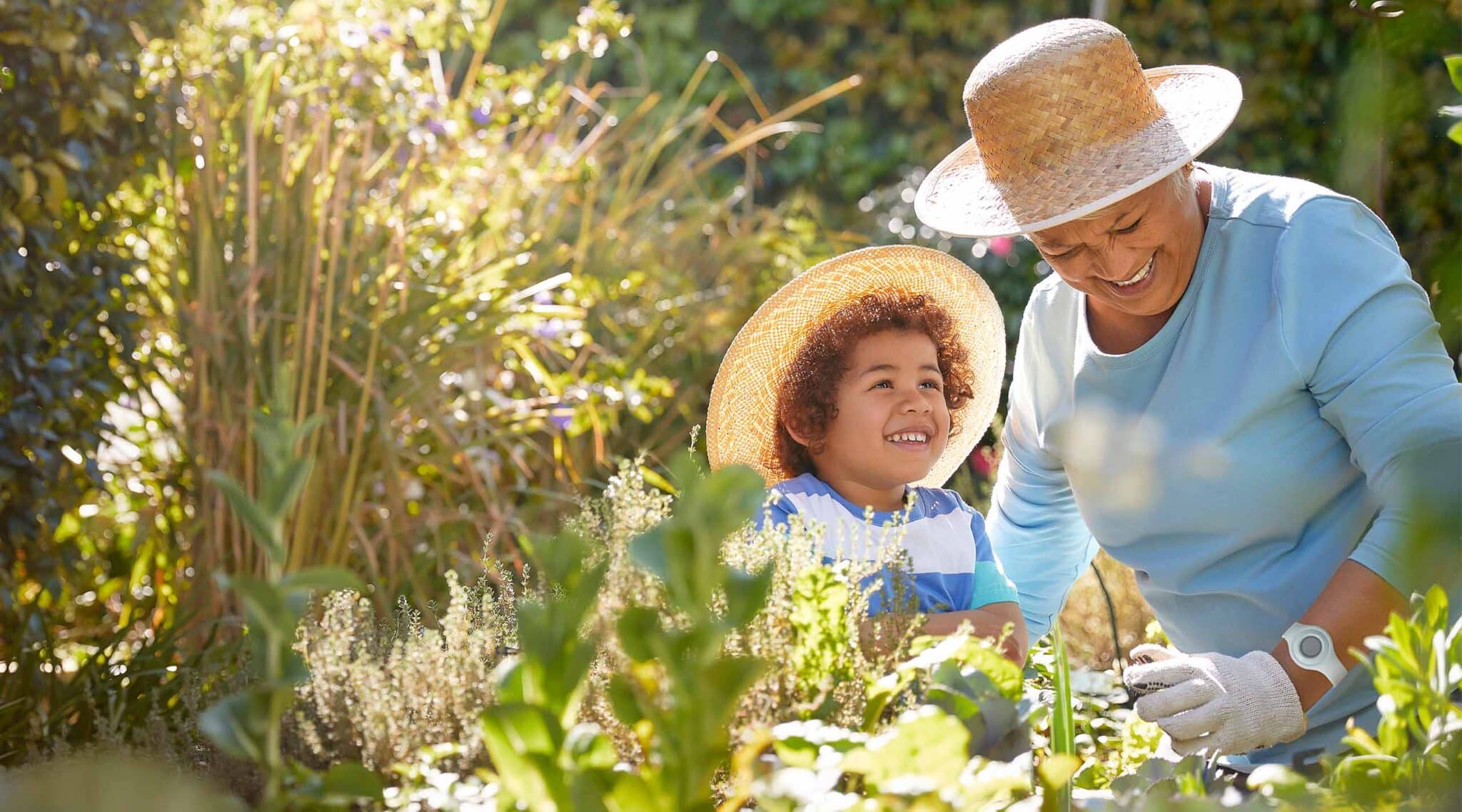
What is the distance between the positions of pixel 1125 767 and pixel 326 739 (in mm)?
1222

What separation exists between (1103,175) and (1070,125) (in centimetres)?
9

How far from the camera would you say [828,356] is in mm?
2197

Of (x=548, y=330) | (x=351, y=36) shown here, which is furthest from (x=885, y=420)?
(x=351, y=36)

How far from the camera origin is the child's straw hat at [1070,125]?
1625 millimetres

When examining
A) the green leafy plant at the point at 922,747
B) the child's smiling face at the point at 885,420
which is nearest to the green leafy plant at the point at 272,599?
the green leafy plant at the point at 922,747

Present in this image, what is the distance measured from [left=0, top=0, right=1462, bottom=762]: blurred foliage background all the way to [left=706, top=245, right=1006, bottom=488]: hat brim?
0.95 feet


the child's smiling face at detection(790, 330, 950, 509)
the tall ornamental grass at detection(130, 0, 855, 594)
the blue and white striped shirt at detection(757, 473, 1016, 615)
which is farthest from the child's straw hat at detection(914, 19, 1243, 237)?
the tall ornamental grass at detection(130, 0, 855, 594)

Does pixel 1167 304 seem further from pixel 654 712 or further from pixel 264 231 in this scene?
pixel 264 231

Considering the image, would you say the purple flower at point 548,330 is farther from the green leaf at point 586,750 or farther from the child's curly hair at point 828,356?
the green leaf at point 586,750

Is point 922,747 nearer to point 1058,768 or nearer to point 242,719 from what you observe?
point 1058,768

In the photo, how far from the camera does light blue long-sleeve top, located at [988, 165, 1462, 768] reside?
60.7 inches

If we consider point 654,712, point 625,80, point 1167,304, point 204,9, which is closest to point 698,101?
point 625,80

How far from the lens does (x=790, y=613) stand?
1.05 meters

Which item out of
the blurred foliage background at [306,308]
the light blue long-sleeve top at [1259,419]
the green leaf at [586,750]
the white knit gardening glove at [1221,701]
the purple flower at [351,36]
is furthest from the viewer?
the purple flower at [351,36]
